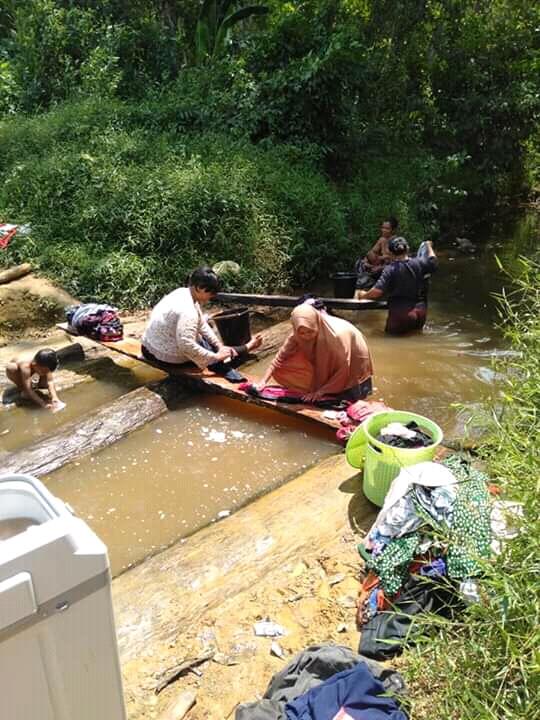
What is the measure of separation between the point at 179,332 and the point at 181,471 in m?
1.42

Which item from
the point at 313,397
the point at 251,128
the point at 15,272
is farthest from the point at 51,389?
the point at 251,128

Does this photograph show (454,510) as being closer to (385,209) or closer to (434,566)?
(434,566)

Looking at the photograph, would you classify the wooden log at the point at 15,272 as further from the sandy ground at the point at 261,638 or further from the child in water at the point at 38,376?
the sandy ground at the point at 261,638

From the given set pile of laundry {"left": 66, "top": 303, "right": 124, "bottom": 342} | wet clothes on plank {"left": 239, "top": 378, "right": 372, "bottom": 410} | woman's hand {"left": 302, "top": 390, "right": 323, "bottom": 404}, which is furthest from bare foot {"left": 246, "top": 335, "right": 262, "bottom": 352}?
pile of laundry {"left": 66, "top": 303, "right": 124, "bottom": 342}

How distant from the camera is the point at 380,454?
140 inches

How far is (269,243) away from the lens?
8617 millimetres

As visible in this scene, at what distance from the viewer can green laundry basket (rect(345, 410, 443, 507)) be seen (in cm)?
348

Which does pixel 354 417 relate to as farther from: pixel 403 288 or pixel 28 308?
pixel 28 308

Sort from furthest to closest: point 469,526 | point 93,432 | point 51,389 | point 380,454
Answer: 1. point 51,389
2. point 93,432
3. point 380,454
4. point 469,526

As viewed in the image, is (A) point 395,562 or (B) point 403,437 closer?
(A) point 395,562

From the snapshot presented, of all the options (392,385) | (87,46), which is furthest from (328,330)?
(87,46)

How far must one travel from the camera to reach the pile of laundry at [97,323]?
20.7 ft

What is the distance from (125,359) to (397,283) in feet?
10.8

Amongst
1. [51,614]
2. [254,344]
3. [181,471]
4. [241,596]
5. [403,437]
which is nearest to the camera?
[51,614]
